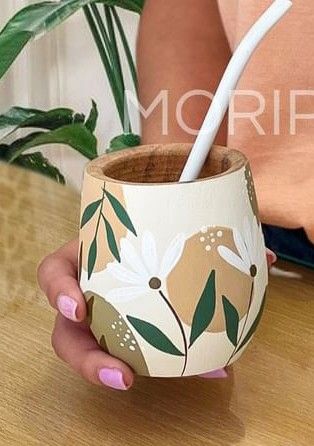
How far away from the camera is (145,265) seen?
396mm

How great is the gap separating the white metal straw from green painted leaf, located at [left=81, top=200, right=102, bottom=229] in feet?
0.16

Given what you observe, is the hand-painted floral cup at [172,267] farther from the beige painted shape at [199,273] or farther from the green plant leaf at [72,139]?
the green plant leaf at [72,139]

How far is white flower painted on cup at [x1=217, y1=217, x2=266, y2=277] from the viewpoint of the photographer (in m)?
0.41

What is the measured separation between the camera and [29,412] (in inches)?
17.9

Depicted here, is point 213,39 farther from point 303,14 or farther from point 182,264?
point 182,264

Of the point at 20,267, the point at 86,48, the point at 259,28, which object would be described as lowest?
the point at 86,48

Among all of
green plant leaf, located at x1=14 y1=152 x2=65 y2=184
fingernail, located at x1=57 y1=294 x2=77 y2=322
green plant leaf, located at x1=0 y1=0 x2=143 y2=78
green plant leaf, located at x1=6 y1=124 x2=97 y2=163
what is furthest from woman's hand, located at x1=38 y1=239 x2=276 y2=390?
green plant leaf, located at x1=14 y1=152 x2=65 y2=184

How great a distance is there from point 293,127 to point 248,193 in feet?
0.97

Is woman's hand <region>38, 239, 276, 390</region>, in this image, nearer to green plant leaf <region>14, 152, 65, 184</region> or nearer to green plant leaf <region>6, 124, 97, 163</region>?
green plant leaf <region>6, 124, 97, 163</region>

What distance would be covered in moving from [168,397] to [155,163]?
0.42 ft

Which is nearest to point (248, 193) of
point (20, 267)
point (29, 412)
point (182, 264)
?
point (182, 264)

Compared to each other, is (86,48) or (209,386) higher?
(209,386)

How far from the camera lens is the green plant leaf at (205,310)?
40 centimetres

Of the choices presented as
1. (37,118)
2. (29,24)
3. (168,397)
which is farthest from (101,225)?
(37,118)
